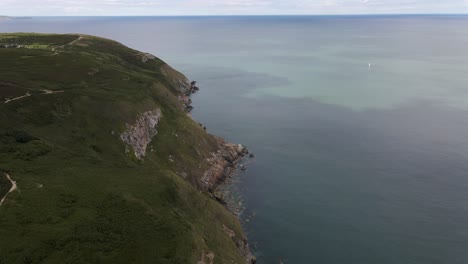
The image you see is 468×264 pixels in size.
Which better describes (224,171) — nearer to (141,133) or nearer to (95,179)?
(141,133)

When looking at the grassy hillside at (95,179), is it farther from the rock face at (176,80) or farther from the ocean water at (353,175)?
the rock face at (176,80)

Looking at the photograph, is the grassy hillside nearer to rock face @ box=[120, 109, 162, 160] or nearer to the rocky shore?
the rocky shore

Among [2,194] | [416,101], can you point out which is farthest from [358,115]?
[2,194]

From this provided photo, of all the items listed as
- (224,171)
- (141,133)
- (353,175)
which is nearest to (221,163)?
(224,171)

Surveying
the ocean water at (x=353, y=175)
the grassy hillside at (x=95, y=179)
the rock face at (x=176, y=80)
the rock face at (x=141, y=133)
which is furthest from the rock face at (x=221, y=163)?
the rock face at (x=176, y=80)

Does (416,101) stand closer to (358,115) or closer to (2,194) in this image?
(358,115)

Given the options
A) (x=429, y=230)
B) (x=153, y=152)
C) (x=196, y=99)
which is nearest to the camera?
(x=429, y=230)
